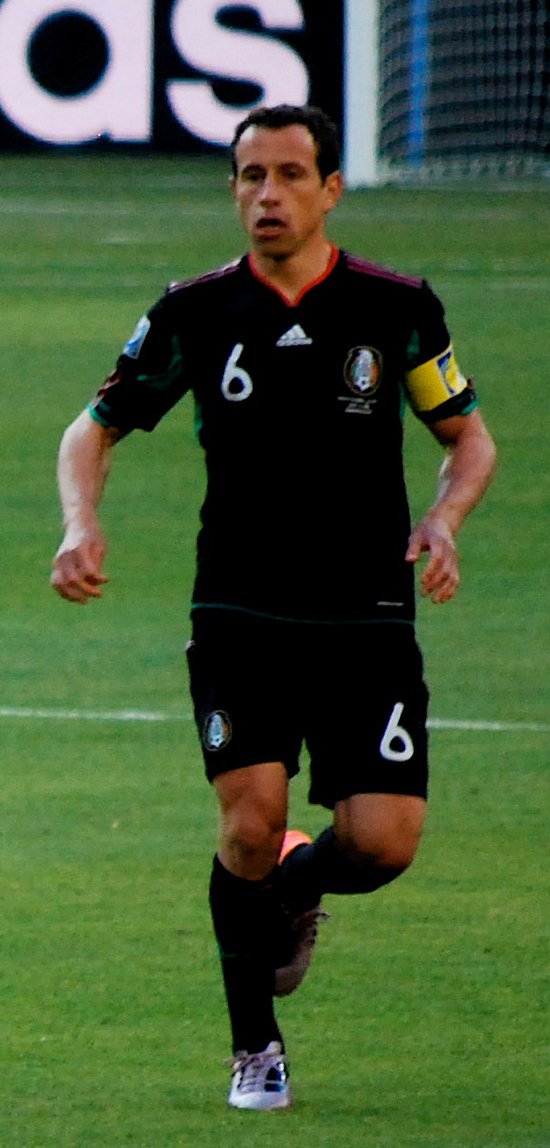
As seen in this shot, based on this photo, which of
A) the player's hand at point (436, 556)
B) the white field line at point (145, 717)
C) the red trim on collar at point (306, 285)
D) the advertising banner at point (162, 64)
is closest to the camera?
the player's hand at point (436, 556)

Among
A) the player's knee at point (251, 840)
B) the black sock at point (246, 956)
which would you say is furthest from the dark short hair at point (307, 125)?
the black sock at point (246, 956)

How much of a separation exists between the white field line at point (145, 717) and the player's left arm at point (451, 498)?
3372 mm

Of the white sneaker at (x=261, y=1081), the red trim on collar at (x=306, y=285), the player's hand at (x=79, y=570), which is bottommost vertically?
the white sneaker at (x=261, y=1081)

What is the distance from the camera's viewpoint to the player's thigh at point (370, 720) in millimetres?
5246

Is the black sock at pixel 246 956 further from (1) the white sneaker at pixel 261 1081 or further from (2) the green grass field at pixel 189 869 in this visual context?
(2) the green grass field at pixel 189 869

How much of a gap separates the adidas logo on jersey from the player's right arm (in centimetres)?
42

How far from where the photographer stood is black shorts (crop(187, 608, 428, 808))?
17.2 feet

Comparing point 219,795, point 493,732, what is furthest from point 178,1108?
point 493,732

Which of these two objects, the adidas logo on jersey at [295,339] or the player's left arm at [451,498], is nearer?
the player's left arm at [451,498]

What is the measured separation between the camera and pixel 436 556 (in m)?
5.04

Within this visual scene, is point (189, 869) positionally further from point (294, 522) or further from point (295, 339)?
point (295, 339)

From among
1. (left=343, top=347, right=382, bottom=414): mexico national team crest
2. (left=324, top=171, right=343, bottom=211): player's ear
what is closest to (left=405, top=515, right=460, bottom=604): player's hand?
(left=343, top=347, right=382, bottom=414): mexico national team crest

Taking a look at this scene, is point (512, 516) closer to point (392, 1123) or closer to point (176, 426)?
point (176, 426)

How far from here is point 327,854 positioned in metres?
5.41
